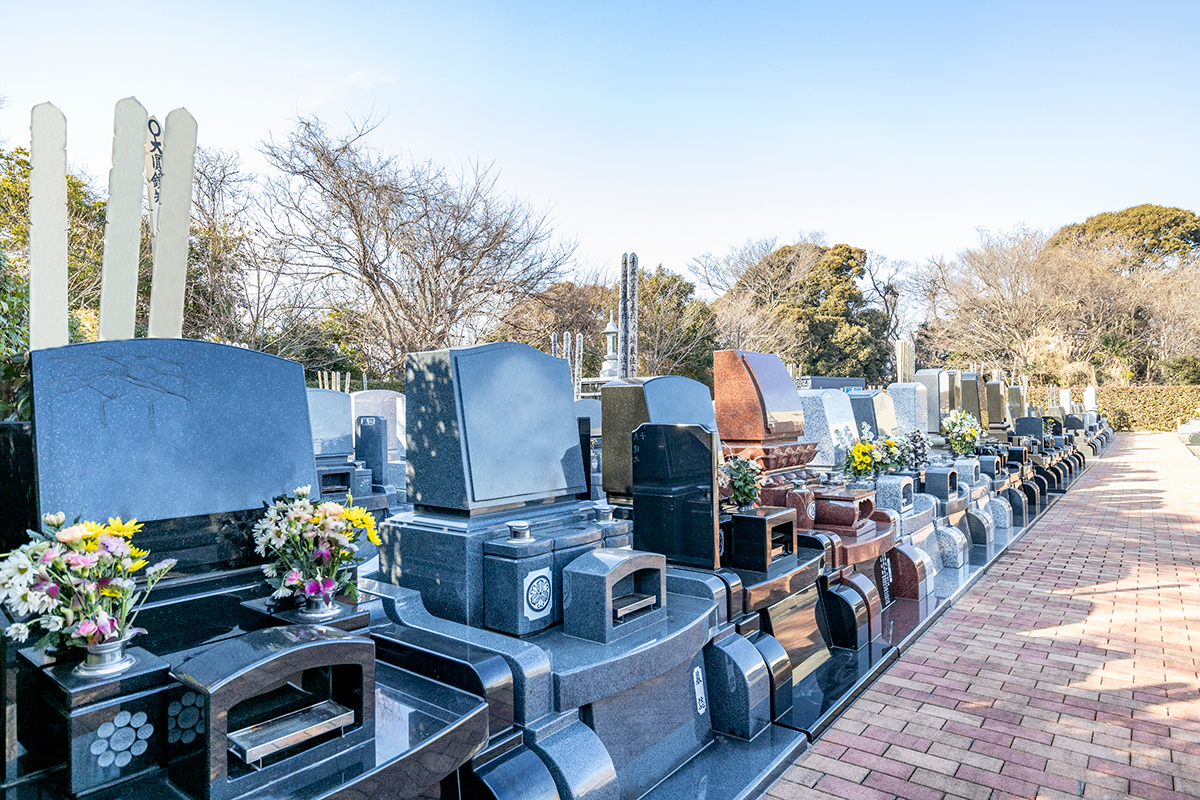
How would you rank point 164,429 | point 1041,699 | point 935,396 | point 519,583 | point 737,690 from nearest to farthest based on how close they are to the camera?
point 164,429 < point 519,583 < point 737,690 < point 1041,699 < point 935,396

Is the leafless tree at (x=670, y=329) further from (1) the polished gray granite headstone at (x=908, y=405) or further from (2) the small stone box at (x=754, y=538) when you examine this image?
(2) the small stone box at (x=754, y=538)

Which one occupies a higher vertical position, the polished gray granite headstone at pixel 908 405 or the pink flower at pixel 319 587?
the polished gray granite headstone at pixel 908 405

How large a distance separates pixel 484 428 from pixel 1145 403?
127ft

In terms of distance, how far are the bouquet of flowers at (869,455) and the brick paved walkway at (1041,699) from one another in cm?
156

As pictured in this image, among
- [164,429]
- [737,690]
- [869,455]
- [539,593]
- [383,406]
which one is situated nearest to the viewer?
[164,429]

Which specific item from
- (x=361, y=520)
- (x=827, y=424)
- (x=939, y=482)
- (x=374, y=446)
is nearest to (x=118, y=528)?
(x=361, y=520)

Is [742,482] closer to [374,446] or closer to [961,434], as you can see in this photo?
[374,446]

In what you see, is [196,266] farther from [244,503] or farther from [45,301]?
[244,503]

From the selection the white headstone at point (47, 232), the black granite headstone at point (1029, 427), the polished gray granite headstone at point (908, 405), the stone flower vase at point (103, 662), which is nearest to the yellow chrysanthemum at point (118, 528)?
the stone flower vase at point (103, 662)

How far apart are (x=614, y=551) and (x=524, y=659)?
1.02 m

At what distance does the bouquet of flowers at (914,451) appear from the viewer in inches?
324

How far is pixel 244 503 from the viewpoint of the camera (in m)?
3.29

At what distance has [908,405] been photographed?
1066 centimetres

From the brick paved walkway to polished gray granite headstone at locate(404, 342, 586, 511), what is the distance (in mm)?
2207
